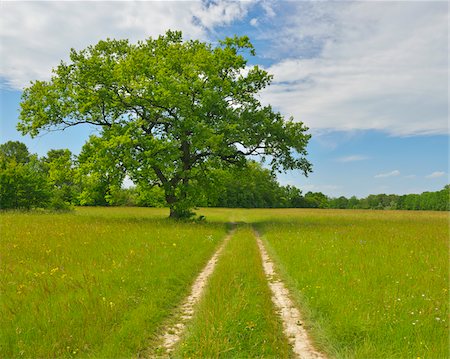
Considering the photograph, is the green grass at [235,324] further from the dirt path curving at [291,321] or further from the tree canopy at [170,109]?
the tree canopy at [170,109]

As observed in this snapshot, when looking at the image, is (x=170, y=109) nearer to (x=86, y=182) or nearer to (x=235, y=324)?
(x=86, y=182)

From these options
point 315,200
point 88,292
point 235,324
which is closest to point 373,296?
Result: point 235,324

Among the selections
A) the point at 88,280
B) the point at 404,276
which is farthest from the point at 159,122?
the point at 404,276

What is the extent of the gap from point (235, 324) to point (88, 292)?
3.60 meters

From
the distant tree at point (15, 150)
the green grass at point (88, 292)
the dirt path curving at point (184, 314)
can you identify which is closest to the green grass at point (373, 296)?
the dirt path curving at point (184, 314)

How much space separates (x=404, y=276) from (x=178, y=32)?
2608cm

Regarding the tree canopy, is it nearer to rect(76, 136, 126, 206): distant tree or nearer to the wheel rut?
rect(76, 136, 126, 206): distant tree

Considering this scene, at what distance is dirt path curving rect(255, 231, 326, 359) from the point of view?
534 cm

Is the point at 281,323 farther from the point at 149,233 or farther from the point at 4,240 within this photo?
the point at 4,240

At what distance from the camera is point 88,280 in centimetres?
811

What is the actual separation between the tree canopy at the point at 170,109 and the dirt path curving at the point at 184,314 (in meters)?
13.2

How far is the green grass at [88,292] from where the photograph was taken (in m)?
5.33

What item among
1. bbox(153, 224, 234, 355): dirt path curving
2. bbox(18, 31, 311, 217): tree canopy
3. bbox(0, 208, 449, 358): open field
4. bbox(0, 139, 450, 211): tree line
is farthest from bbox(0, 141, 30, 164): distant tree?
bbox(153, 224, 234, 355): dirt path curving

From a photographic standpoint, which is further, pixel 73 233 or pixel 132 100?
pixel 132 100
